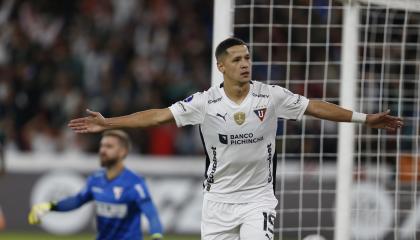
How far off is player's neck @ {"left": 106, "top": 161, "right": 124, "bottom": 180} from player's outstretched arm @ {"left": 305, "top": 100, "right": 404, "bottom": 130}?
2.85 meters

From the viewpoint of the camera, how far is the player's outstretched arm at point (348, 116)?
819 centimetres

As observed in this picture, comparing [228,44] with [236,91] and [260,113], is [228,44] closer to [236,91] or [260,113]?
[236,91]

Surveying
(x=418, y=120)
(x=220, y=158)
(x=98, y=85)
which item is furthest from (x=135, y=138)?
(x=220, y=158)

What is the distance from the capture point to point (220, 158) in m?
8.27

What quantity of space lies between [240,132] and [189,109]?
1.45ft

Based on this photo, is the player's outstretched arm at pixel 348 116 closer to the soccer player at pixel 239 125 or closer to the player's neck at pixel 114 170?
the soccer player at pixel 239 125

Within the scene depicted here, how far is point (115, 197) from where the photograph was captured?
10.4m

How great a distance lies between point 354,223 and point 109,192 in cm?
276

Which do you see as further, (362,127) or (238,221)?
(362,127)

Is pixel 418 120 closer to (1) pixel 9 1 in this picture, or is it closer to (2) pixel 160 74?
(2) pixel 160 74

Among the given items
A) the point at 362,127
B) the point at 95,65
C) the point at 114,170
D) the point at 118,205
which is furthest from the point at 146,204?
the point at 95,65

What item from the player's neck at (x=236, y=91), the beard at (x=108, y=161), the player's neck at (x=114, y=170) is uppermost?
the player's neck at (x=236, y=91)

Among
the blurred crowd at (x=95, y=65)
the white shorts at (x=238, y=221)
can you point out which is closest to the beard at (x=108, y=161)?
the white shorts at (x=238, y=221)

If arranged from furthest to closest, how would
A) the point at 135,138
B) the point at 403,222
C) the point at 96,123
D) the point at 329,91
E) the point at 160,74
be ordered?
the point at 160,74, the point at 135,138, the point at 329,91, the point at 403,222, the point at 96,123
